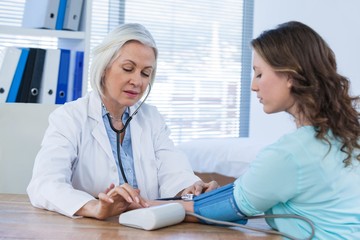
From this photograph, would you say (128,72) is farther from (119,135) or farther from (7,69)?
(7,69)

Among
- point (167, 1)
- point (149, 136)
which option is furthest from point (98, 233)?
point (167, 1)

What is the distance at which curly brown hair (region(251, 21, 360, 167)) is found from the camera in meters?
1.28

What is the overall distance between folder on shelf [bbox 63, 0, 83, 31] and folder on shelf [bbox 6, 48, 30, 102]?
243 mm

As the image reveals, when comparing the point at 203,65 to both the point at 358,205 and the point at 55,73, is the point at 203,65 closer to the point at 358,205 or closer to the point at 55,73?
the point at 55,73

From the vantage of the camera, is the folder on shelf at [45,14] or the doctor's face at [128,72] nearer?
the doctor's face at [128,72]

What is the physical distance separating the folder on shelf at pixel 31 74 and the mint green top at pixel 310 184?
4.91ft

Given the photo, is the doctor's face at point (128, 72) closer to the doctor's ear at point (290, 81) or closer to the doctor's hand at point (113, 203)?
the doctor's hand at point (113, 203)

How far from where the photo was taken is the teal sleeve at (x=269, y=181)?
121 cm

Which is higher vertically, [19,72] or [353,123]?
[19,72]

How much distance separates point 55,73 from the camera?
2.50 m

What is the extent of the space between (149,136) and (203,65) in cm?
289

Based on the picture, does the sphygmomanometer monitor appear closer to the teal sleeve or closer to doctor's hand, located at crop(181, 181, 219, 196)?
the teal sleeve

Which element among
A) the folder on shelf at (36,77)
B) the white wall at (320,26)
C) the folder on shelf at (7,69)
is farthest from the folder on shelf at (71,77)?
the white wall at (320,26)

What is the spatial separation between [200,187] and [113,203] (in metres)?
0.44
